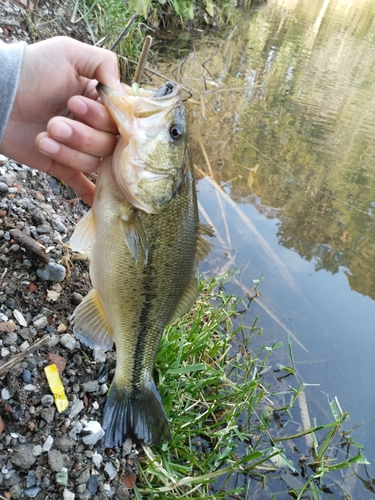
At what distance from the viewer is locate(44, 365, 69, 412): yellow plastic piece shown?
2229mm

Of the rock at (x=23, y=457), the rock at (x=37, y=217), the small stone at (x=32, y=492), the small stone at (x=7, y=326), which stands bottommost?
the small stone at (x=32, y=492)

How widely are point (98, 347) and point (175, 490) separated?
2.92 ft

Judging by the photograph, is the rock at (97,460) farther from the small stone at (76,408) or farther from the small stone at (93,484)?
the small stone at (76,408)

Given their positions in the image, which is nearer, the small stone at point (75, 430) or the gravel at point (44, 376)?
the gravel at point (44, 376)

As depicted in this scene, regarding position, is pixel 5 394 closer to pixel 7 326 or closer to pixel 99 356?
pixel 7 326

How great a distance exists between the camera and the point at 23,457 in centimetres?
197

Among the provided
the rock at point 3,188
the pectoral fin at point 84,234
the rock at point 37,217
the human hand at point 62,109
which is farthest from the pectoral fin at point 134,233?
the rock at point 3,188

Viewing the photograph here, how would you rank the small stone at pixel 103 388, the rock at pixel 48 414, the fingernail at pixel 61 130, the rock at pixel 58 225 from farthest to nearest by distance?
the rock at pixel 58 225 < the small stone at pixel 103 388 < the rock at pixel 48 414 < the fingernail at pixel 61 130

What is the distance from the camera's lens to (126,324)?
2.26 metres

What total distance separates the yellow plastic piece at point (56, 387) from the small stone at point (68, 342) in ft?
0.61

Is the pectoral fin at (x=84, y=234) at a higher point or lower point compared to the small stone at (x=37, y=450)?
higher

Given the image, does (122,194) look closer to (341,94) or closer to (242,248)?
(242,248)

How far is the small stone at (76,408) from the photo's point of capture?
226 cm

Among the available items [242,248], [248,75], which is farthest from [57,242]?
[248,75]
